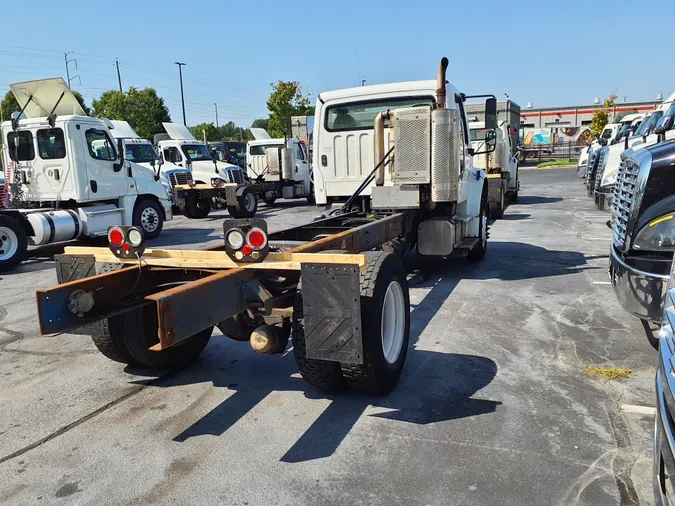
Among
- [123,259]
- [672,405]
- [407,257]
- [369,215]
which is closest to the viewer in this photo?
[672,405]

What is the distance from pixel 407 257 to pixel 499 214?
599 centimetres

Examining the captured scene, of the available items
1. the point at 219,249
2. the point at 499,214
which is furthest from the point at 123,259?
the point at 499,214

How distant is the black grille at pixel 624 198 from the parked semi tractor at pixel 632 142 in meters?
4.21

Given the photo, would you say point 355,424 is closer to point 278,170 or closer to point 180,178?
point 180,178

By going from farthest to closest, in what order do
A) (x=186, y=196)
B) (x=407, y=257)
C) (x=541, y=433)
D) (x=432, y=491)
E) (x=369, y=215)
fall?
(x=186, y=196) < (x=407, y=257) < (x=369, y=215) < (x=541, y=433) < (x=432, y=491)

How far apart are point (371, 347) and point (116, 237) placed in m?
2.04

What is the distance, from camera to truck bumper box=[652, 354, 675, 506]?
5.96ft

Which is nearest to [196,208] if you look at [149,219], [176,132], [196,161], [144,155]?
[144,155]

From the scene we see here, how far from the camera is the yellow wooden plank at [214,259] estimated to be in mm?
3430

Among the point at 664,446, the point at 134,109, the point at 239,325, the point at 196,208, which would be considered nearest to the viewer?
the point at 664,446

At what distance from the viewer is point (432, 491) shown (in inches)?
113

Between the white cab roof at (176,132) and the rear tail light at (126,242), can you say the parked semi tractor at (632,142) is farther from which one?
the white cab roof at (176,132)

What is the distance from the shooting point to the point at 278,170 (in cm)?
2041

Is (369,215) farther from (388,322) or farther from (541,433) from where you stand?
(541,433)
